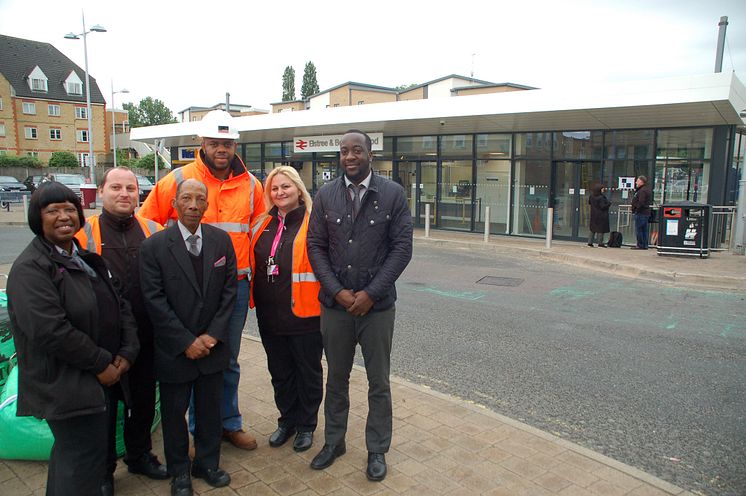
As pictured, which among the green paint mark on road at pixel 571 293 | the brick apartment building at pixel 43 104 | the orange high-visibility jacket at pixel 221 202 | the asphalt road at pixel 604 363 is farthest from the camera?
the brick apartment building at pixel 43 104

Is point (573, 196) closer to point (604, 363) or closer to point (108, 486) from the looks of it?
point (604, 363)

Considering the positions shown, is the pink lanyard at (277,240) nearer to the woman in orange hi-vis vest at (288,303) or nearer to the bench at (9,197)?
the woman in orange hi-vis vest at (288,303)

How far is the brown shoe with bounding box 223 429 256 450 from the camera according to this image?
3.75 metres

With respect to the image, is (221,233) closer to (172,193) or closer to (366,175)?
(172,193)

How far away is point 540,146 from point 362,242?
573 inches

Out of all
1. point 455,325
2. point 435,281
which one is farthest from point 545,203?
point 455,325

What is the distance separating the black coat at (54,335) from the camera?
2.47 meters

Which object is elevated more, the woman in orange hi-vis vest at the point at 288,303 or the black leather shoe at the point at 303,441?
the woman in orange hi-vis vest at the point at 288,303

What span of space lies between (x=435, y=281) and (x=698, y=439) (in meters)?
6.40

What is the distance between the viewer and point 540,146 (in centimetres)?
1681

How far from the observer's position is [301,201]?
3.97 m

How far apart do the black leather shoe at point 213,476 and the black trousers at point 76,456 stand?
0.72 metres

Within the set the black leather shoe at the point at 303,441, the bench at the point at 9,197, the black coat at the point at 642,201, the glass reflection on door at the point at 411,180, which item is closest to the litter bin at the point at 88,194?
the bench at the point at 9,197

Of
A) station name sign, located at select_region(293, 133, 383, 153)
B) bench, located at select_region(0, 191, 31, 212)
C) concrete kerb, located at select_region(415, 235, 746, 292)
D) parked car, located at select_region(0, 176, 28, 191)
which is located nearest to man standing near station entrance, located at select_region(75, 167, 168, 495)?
concrete kerb, located at select_region(415, 235, 746, 292)
